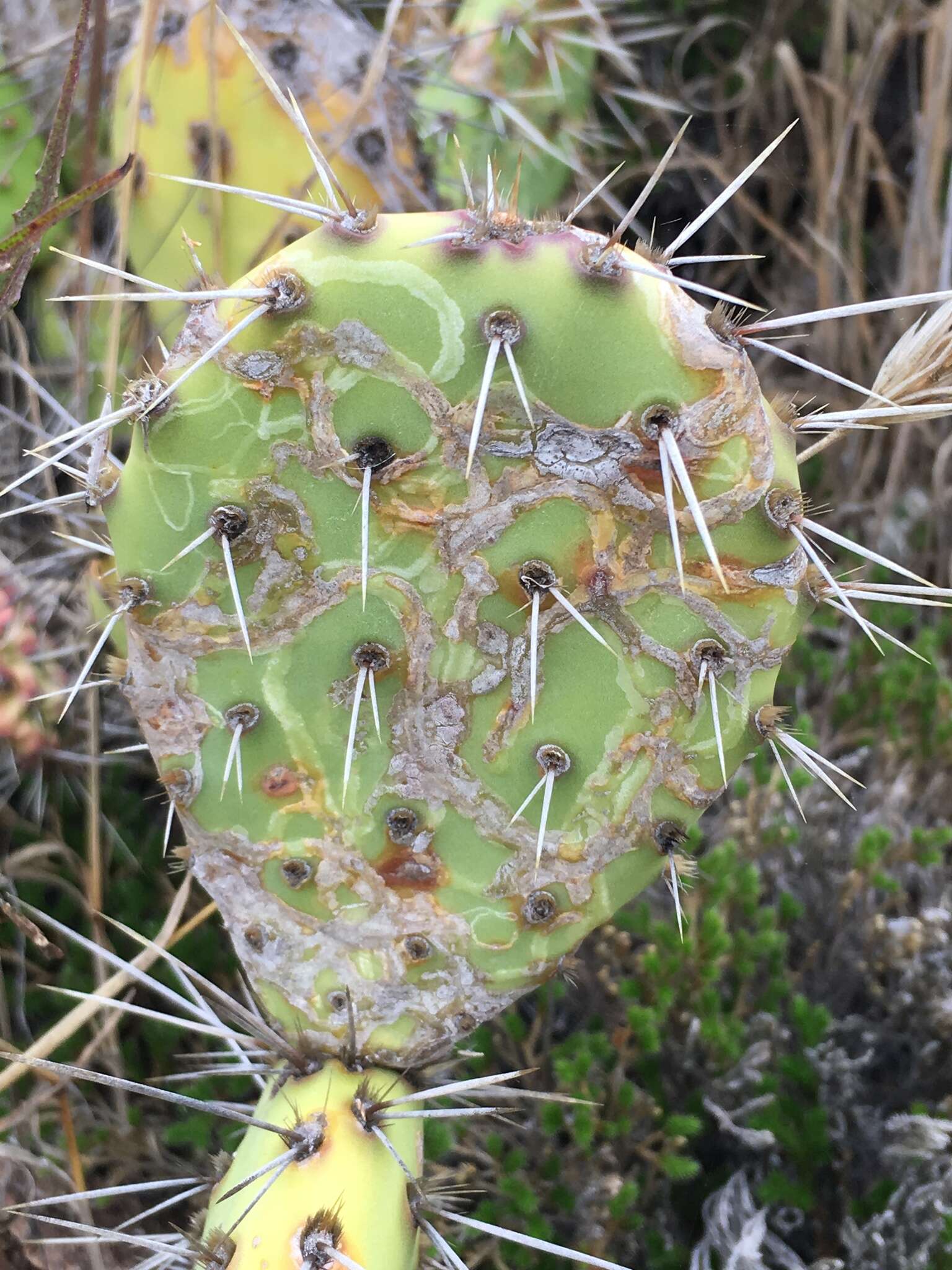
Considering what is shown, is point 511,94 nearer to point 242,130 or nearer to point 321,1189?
point 242,130

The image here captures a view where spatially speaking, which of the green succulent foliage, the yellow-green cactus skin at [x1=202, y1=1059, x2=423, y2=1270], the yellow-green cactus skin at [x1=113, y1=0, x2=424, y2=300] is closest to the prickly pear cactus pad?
the yellow-green cactus skin at [x1=202, y1=1059, x2=423, y2=1270]

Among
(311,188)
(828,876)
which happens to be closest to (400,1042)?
(828,876)

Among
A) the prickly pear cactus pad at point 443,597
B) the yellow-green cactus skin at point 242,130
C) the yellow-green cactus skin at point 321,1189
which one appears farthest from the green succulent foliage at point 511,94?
the yellow-green cactus skin at point 321,1189

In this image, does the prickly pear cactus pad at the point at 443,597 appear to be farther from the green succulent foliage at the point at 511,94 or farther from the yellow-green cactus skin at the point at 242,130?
the green succulent foliage at the point at 511,94

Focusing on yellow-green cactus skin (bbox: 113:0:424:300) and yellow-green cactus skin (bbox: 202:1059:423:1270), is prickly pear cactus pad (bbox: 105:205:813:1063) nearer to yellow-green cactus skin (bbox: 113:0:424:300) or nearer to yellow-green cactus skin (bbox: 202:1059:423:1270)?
yellow-green cactus skin (bbox: 202:1059:423:1270)

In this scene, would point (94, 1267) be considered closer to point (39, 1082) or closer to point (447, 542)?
point (39, 1082)

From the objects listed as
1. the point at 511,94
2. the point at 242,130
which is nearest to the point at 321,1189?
the point at 242,130
